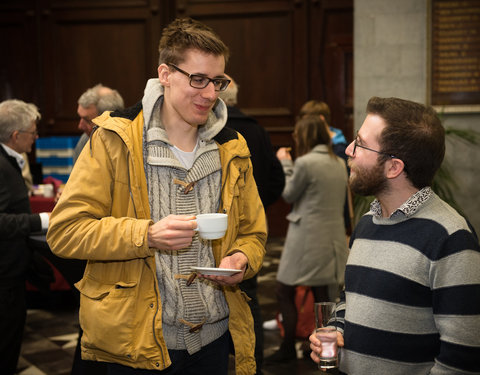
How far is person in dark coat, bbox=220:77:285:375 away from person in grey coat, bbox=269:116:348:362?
610 millimetres

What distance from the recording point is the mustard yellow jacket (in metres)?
1.70

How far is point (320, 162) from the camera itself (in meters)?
3.98

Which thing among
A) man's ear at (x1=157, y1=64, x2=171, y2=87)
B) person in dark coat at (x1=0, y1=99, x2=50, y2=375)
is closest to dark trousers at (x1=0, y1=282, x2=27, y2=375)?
person in dark coat at (x1=0, y1=99, x2=50, y2=375)

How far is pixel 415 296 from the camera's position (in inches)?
62.1

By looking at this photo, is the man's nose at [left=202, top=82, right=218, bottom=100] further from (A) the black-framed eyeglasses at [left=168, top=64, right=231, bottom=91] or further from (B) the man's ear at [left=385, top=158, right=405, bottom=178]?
(B) the man's ear at [left=385, top=158, right=405, bottom=178]

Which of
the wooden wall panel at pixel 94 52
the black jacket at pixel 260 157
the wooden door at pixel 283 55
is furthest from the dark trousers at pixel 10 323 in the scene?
the wooden wall panel at pixel 94 52

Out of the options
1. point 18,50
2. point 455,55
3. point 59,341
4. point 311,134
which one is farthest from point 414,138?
point 18,50

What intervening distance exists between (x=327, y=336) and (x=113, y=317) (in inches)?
24.2

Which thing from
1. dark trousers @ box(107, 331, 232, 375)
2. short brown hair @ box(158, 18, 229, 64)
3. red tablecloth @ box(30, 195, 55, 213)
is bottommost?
dark trousers @ box(107, 331, 232, 375)

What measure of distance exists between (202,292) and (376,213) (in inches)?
23.4

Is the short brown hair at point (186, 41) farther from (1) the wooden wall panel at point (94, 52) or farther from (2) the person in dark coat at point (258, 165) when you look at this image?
(1) the wooden wall panel at point (94, 52)

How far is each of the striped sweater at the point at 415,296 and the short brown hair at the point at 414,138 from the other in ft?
0.23

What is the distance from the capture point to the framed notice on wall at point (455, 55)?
4.70 metres

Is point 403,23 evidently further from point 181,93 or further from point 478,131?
point 181,93
